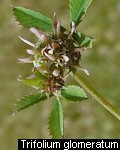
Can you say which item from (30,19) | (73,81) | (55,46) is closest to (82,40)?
(55,46)

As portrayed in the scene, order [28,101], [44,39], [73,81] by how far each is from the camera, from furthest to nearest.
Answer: [73,81] < [28,101] < [44,39]

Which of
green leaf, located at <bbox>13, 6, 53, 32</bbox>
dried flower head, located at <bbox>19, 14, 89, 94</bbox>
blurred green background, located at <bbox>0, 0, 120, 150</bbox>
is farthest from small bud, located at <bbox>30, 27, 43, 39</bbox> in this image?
blurred green background, located at <bbox>0, 0, 120, 150</bbox>

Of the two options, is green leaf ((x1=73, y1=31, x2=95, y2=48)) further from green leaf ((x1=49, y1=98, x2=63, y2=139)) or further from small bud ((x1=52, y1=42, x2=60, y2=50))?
green leaf ((x1=49, y1=98, x2=63, y2=139))

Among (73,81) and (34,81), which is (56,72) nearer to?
(34,81)

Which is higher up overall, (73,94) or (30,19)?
(30,19)

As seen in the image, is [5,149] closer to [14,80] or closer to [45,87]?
[14,80]
